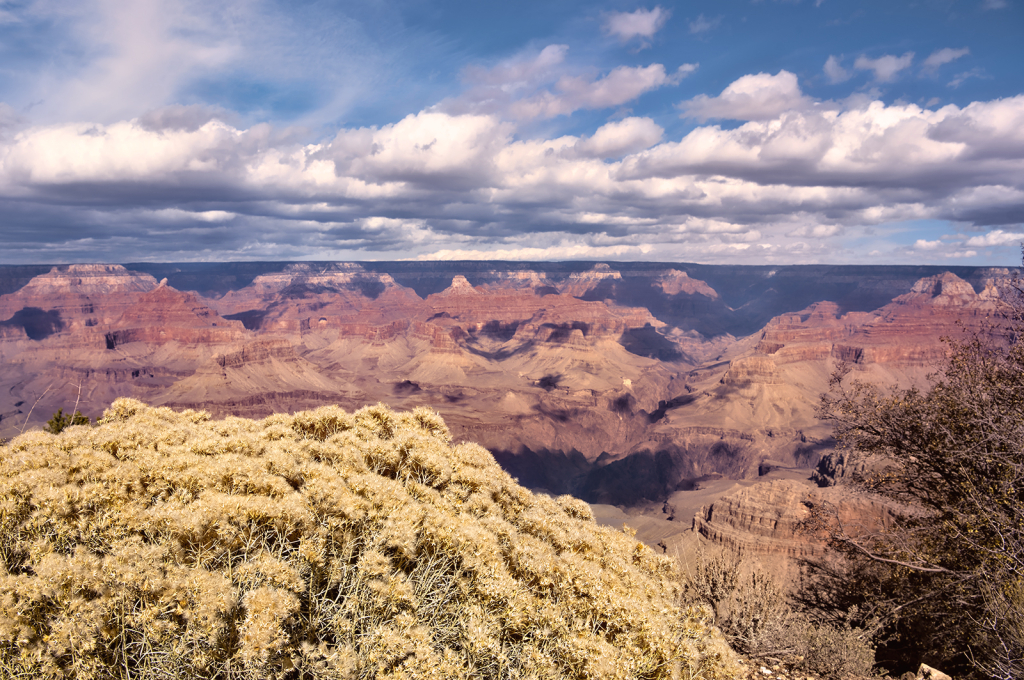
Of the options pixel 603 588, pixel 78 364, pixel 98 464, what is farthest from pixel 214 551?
pixel 78 364

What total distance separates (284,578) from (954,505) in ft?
53.9

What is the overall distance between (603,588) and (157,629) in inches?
140

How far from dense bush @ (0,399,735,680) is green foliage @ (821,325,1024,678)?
7476 millimetres

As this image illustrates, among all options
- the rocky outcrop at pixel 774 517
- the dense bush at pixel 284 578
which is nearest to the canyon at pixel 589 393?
the rocky outcrop at pixel 774 517

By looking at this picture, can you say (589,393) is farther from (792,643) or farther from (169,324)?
(169,324)

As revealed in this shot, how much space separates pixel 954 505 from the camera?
43.3ft

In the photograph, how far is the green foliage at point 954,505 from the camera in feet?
32.9

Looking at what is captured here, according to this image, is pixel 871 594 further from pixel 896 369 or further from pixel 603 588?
pixel 896 369

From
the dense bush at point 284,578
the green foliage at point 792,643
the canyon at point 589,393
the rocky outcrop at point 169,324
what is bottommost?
the canyon at point 589,393

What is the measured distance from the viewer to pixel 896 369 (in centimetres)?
14262

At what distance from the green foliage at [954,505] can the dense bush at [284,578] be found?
748 cm

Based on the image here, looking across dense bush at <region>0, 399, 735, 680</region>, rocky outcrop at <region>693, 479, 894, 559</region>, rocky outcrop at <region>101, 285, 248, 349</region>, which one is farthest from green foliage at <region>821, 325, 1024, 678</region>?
rocky outcrop at <region>101, 285, 248, 349</region>

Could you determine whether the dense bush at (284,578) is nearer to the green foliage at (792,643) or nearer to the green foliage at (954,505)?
the green foliage at (792,643)

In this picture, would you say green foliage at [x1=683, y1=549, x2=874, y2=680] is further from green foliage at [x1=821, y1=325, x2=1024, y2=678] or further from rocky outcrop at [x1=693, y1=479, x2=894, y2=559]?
rocky outcrop at [x1=693, y1=479, x2=894, y2=559]
